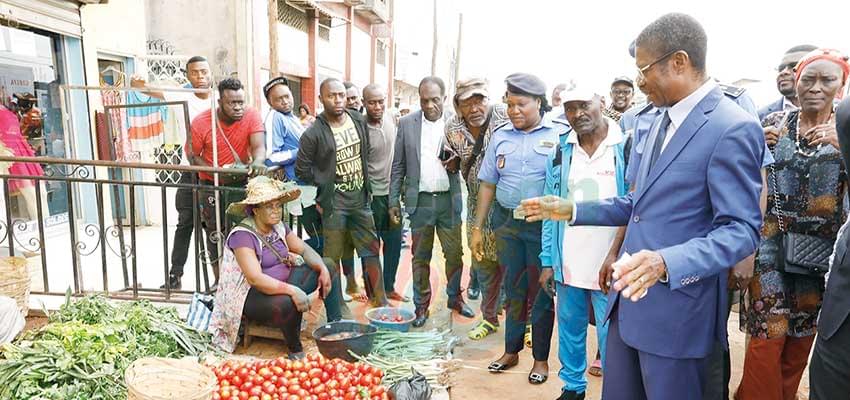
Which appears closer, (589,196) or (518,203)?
(589,196)

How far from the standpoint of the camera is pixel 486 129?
4371 mm

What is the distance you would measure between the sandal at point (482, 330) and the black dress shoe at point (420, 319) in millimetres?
400

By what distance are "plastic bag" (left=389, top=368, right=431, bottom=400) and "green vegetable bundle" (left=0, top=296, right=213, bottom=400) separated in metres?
1.51

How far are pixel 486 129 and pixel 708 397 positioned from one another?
263 cm

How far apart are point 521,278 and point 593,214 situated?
4.72 feet

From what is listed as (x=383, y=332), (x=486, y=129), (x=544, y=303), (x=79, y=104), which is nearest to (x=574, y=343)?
(x=544, y=303)

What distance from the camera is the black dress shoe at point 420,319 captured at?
4.70 metres

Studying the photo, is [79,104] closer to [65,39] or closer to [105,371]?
[65,39]

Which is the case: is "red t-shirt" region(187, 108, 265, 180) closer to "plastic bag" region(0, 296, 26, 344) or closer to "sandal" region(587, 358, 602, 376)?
"plastic bag" region(0, 296, 26, 344)

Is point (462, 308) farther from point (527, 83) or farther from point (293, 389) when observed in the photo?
point (527, 83)

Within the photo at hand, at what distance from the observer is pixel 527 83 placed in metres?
3.58

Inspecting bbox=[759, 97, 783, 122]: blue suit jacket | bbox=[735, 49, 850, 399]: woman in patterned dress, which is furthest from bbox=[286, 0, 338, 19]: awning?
bbox=[735, 49, 850, 399]: woman in patterned dress

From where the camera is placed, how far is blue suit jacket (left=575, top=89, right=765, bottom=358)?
1.87m

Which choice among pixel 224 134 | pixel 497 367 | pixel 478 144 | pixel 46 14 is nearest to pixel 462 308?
pixel 497 367
